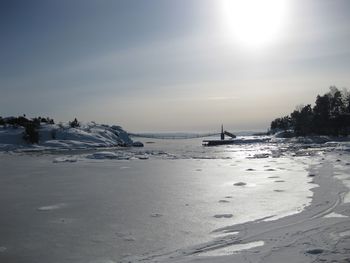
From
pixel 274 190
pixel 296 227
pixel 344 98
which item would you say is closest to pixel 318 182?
pixel 274 190

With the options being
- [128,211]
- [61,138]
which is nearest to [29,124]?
[61,138]

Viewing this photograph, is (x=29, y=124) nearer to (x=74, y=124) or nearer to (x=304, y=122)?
(x=74, y=124)

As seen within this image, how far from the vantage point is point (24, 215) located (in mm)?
9141

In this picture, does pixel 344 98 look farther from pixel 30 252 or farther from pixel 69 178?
pixel 30 252

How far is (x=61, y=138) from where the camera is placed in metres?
54.8

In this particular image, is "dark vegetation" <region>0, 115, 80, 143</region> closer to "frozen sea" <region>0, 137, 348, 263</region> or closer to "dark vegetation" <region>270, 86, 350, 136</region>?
"frozen sea" <region>0, 137, 348, 263</region>

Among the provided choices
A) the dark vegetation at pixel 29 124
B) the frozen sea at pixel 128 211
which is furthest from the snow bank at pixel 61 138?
the frozen sea at pixel 128 211

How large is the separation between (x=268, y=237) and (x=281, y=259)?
1291mm

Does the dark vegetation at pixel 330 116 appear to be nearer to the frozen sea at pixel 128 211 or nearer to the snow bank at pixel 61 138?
the snow bank at pixel 61 138

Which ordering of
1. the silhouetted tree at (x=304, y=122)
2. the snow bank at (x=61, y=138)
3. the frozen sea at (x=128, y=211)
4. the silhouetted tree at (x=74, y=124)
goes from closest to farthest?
the frozen sea at (x=128, y=211)
the snow bank at (x=61, y=138)
the silhouetted tree at (x=74, y=124)
the silhouetted tree at (x=304, y=122)

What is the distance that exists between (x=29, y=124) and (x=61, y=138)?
4.66 metres

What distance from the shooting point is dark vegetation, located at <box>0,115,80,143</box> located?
164 ft

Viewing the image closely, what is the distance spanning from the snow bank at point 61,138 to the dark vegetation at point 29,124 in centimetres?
62

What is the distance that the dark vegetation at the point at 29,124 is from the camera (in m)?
50.0
